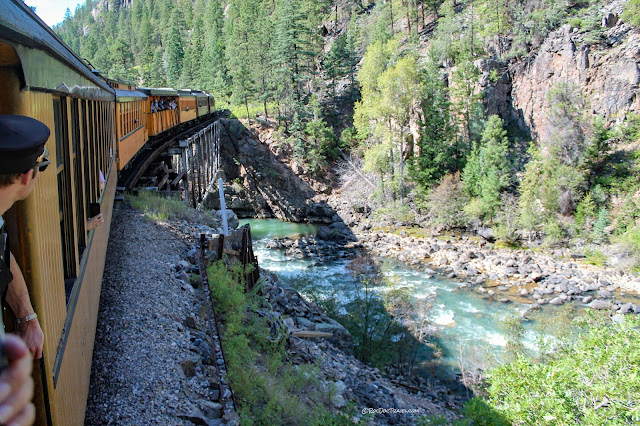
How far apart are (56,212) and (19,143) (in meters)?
1.55

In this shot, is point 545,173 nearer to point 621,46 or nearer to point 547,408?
point 621,46

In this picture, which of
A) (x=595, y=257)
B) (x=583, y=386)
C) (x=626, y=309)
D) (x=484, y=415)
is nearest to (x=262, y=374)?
(x=484, y=415)

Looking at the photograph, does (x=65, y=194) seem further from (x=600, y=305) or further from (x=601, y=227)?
(x=601, y=227)

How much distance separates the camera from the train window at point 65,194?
3.05 m

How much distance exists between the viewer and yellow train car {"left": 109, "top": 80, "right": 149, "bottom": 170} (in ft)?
31.5

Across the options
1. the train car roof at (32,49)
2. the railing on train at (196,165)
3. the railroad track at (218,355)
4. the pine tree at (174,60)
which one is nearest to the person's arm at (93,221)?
the train car roof at (32,49)

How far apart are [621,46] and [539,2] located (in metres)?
9.24

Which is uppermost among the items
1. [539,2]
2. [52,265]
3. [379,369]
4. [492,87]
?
[539,2]

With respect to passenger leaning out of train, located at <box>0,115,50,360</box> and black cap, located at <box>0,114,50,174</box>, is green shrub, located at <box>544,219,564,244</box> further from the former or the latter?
black cap, located at <box>0,114,50,174</box>

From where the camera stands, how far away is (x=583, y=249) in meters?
24.5

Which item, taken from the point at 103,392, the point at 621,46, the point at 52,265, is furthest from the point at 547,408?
the point at 621,46

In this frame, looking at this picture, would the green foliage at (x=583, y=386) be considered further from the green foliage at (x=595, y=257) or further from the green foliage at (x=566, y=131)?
the green foliage at (x=566, y=131)

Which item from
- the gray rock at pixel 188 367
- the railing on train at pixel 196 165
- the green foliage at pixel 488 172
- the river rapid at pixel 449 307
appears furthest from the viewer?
the green foliage at pixel 488 172

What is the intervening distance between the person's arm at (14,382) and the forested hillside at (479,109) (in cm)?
2661
